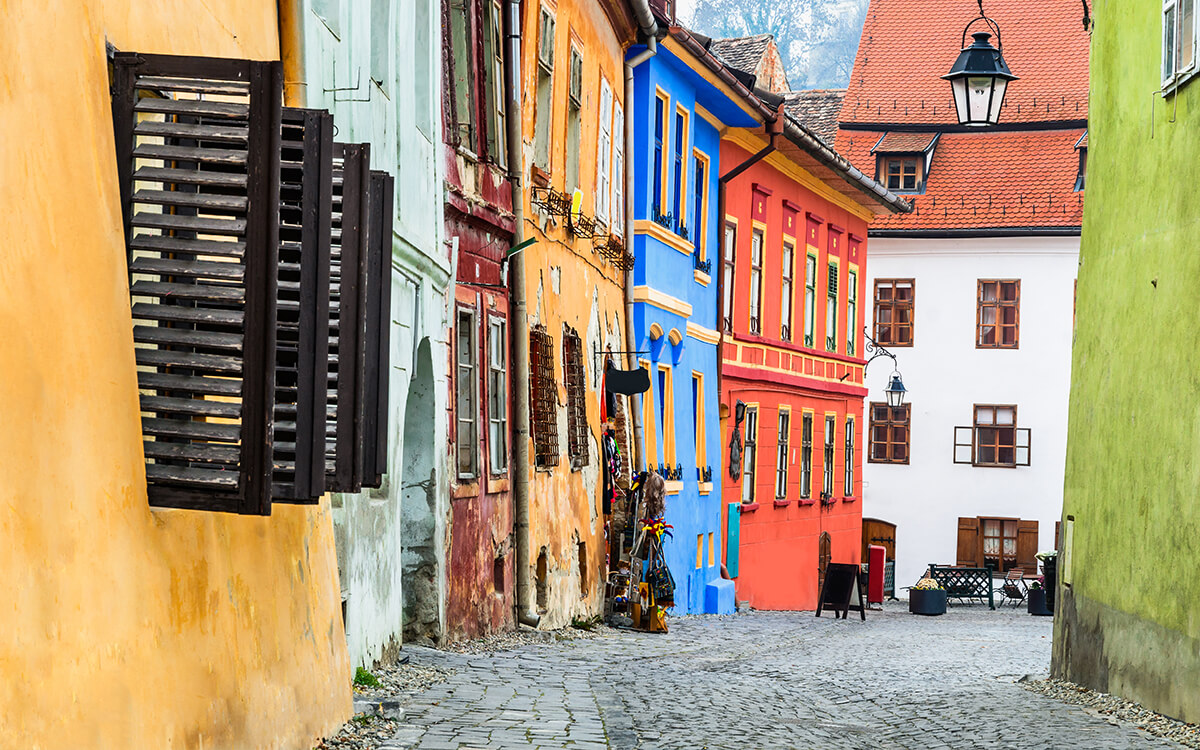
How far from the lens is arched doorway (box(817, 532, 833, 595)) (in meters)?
34.2

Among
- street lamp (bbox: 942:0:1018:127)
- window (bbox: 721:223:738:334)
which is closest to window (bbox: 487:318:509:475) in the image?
street lamp (bbox: 942:0:1018:127)

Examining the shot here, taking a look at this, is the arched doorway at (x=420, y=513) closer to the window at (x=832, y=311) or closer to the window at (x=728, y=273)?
the window at (x=728, y=273)

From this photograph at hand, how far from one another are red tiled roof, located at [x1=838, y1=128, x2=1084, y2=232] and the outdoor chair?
903 cm

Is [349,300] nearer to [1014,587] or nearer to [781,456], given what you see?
[781,456]

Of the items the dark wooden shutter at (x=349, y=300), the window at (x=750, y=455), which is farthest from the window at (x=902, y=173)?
the dark wooden shutter at (x=349, y=300)

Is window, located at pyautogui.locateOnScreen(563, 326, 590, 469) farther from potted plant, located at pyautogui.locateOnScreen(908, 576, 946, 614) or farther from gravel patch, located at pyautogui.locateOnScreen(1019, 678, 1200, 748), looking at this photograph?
potted plant, located at pyautogui.locateOnScreen(908, 576, 946, 614)

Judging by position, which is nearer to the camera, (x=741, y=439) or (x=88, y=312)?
(x=88, y=312)

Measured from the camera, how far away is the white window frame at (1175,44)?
36.8 feet

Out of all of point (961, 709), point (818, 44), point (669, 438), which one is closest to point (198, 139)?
point (961, 709)

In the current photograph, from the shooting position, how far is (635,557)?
62.4 feet

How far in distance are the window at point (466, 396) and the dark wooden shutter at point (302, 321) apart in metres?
7.35

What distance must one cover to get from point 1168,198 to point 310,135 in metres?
7.70

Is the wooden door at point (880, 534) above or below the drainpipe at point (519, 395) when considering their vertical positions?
below

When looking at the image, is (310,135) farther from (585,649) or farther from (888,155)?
(888,155)
